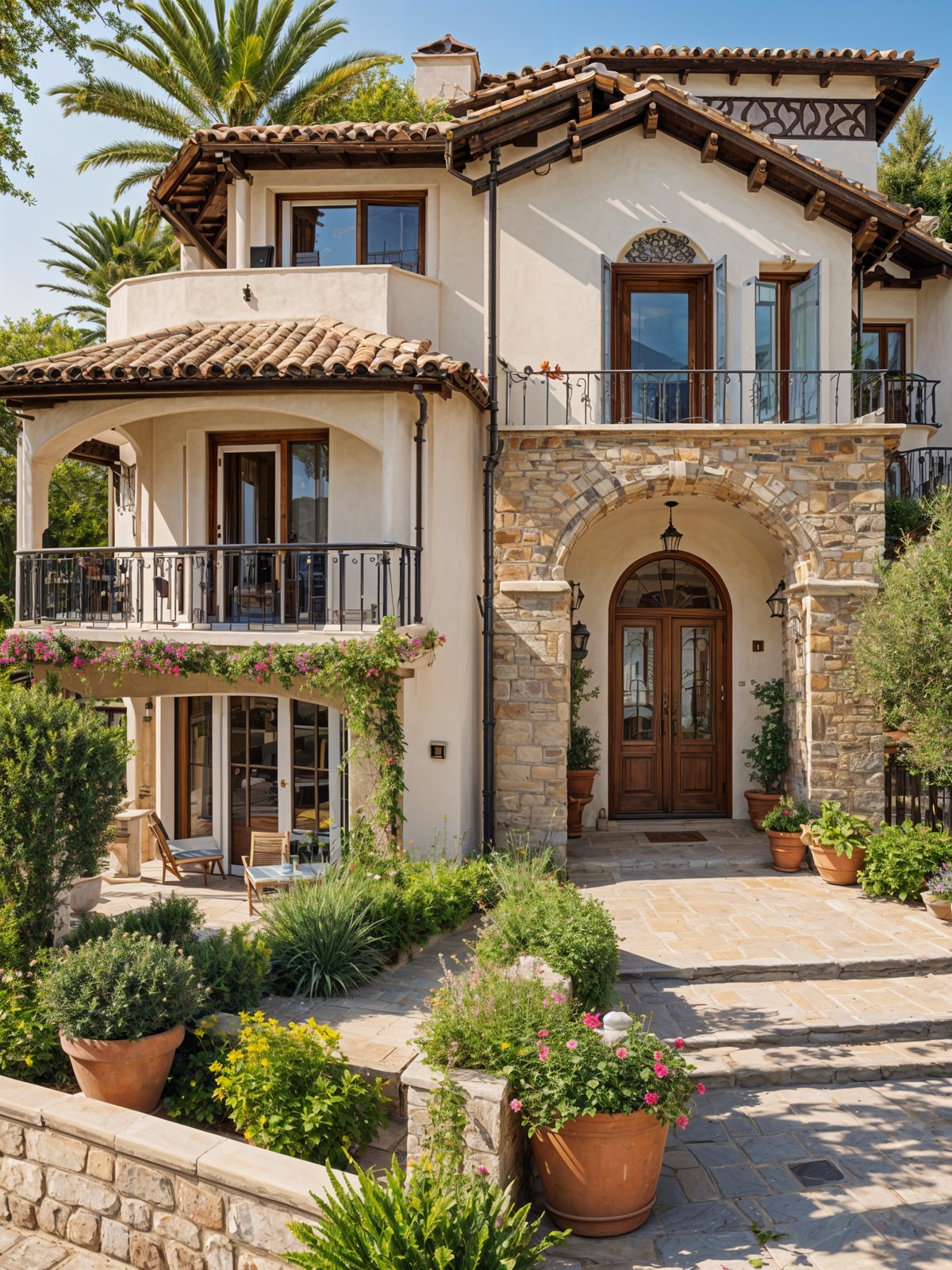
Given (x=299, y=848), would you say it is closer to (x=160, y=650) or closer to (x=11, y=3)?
(x=160, y=650)

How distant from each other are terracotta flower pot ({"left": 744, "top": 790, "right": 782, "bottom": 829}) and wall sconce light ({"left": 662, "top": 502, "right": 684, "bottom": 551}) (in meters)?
3.66

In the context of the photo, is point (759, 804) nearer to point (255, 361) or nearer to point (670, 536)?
point (670, 536)

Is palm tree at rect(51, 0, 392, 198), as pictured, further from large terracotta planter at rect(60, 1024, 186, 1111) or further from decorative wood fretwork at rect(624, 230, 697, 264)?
large terracotta planter at rect(60, 1024, 186, 1111)

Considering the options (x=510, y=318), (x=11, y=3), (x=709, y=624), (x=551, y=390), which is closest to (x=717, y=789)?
(x=709, y=624)

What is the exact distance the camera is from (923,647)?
983 centimetres

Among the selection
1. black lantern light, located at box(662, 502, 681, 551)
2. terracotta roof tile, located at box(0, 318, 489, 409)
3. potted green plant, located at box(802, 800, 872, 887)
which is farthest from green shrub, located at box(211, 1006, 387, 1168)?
black lantern light, located at box(662, 502, 681, 551)

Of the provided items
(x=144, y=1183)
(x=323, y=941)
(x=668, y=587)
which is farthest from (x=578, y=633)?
(x=144, y=1183)

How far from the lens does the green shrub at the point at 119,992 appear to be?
5723mm

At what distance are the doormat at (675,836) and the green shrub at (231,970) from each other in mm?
6915

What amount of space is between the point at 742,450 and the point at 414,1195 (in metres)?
9.36

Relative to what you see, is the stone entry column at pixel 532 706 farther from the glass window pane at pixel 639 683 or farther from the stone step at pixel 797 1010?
the stone step at pixel 797 1010

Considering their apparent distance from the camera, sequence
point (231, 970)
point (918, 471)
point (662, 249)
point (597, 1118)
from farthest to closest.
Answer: point (918, 471), point (662, 249), point (231, 970), point (597, 1118)

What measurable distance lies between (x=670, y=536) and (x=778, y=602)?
1.77m

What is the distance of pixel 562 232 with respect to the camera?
11.9 meters
